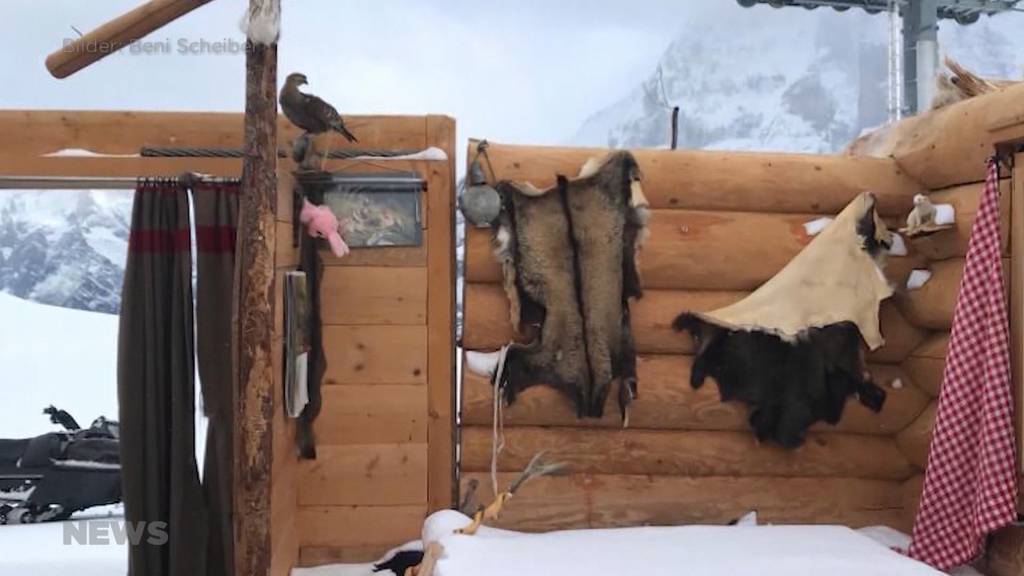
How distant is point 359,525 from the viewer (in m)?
3.71

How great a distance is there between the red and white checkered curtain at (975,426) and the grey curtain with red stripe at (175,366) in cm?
297

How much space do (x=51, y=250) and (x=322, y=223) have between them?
7.29 metres

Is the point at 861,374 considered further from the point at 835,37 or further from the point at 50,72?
the point at 835,37

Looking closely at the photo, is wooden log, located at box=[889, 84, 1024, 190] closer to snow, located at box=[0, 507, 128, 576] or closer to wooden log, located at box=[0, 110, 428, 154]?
wooden log, located at box=[0, 110, 428, 154]

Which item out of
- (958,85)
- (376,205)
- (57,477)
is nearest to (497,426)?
(376,205)

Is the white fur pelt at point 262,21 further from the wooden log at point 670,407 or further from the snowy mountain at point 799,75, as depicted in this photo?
the snowy mountain at point 799,75

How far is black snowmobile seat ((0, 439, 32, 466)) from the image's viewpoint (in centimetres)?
544

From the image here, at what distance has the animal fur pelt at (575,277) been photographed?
3.63 metres

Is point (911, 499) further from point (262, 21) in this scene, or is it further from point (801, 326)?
point (262, 21)

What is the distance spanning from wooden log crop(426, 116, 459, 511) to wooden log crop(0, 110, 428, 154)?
0.34m

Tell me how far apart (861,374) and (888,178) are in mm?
954

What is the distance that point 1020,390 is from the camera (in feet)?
10.4

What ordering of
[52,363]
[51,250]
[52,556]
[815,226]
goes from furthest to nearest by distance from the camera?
1. [51,250]
2. [52,363]
3. [52,556]
4. [815,226]

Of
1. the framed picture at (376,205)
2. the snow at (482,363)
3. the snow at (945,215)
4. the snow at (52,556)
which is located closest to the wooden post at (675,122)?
the snow at (945,215)
